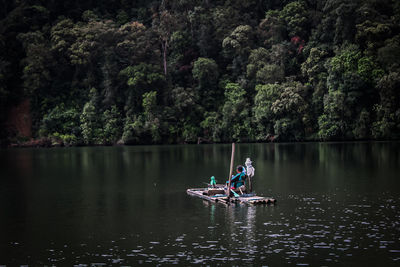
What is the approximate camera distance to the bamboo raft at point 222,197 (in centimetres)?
2571

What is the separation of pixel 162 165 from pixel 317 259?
105ft

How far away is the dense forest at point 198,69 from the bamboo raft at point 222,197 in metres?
48.5

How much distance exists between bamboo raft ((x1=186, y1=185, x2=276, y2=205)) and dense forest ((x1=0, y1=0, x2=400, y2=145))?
4848 centimetres

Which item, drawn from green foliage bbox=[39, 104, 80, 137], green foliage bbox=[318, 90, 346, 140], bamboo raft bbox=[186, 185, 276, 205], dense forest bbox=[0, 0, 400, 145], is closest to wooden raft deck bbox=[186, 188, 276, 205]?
bamboo raft bbox=[186, 185, 276, 205]

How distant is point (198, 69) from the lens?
88.9m

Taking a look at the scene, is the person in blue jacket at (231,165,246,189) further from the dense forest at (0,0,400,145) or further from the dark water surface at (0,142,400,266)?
the dense forest at (0,0,400,145)

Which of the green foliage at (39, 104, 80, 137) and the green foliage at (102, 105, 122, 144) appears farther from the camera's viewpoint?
the green foliage at (39, 104, 80, 137)

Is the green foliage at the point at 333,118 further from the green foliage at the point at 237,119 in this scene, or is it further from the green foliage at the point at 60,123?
the green foliage at the point at 60,123

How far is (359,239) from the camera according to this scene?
18609mm

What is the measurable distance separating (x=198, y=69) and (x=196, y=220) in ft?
222

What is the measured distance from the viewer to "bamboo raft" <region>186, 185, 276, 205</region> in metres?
25.7

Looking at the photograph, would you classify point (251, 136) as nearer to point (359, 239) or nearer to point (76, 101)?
point (76, 101)

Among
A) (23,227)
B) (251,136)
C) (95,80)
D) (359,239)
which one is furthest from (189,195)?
(95,80)

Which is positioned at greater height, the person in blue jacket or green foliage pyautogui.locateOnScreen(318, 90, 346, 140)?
green foliage pyautogui.locateOnScreen(318, 90, 346, 140)
